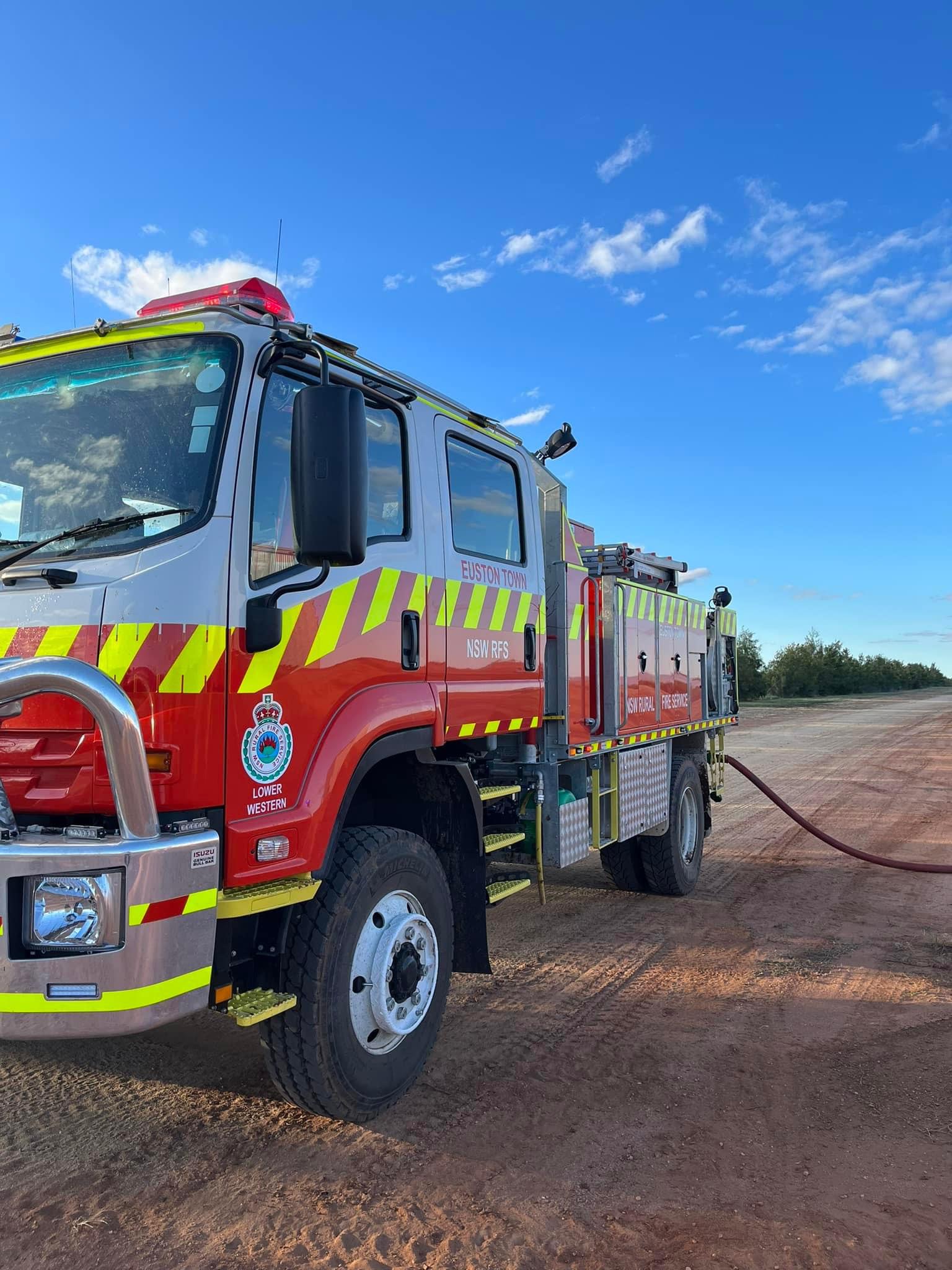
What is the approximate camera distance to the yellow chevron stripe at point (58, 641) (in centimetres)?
266

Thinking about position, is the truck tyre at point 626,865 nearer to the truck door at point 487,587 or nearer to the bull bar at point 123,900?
the truck door at point 487,587

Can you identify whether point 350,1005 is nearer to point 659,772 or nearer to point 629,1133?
point 629,1133

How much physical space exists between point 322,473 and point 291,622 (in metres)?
0.58

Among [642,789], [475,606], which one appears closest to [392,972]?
[475,606]

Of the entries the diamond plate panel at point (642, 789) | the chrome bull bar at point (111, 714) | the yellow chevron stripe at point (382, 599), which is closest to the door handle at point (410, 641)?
the yellow chevron stripe at point (382, 599)

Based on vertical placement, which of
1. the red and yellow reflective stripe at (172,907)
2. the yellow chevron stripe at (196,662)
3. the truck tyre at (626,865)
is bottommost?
the truck tyre at (626,865)

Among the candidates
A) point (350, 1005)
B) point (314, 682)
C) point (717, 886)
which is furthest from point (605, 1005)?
point (717, 886)

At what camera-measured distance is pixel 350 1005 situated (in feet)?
10.8

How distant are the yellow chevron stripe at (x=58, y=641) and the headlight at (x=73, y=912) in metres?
0.65

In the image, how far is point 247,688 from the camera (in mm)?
2846

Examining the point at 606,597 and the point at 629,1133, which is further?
the point at 606,597

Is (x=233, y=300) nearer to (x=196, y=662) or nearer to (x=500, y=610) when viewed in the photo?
(x=196, y=662)

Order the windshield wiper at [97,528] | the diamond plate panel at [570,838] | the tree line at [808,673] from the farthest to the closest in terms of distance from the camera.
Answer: the tree line at [808,673]
the diamond plate panel at [570,838]
the windshield wiper at [97,528]

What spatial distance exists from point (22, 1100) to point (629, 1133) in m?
2.37
